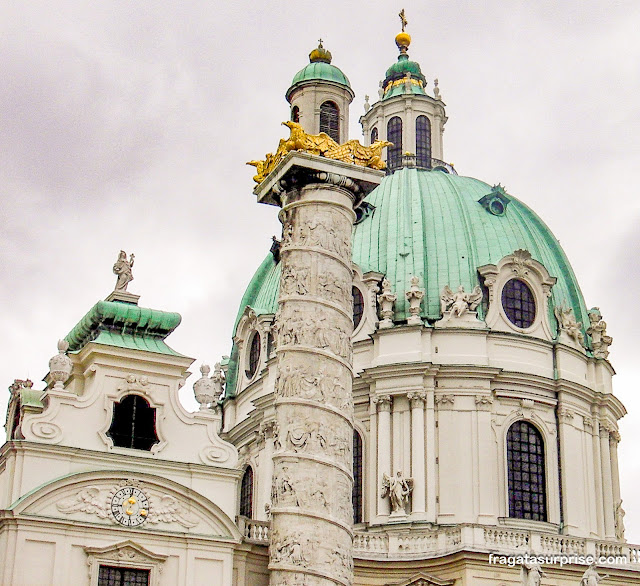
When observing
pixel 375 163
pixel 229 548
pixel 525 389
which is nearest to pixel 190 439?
pixel 229 548

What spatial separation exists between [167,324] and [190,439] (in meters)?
A: 3.25

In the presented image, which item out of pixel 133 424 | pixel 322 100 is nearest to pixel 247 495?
pixel 133 424

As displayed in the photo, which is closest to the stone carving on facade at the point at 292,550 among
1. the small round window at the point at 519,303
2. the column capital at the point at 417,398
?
the column capital at the point at 417,398

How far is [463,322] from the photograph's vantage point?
1800 inches

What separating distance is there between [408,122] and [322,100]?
68.2 ft

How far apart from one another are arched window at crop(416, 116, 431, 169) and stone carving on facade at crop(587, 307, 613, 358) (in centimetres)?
949

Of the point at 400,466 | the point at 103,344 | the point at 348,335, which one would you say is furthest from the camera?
the point at 400,466

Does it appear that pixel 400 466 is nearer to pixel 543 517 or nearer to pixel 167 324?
pixel 543 517

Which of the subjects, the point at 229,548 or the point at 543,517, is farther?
the point at 543,517

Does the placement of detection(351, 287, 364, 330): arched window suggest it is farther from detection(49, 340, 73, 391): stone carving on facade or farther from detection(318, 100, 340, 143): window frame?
detection(49, 340, 73, 391): stone carving on facade

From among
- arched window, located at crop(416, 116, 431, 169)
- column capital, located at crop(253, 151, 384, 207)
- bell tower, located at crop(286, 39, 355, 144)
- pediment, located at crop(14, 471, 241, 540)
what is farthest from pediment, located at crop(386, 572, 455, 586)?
arched window, located at crop(416, 116, 431, 169)

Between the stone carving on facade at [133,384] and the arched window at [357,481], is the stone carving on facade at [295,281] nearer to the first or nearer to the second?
the stone carving on facade at [133,384]

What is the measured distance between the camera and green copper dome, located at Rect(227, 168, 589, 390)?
4703cm

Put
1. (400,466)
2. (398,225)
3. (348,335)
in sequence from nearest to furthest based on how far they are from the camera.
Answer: (348,335)
(400,466)
(398,225)
